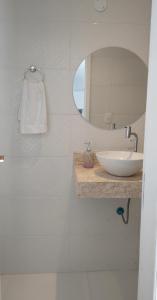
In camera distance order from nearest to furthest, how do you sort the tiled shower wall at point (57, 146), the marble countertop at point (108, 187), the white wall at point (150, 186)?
the white wall at point (150, 186) < the marble countertop at point (108, 187) < the tiled shower wall at point (57, 146)

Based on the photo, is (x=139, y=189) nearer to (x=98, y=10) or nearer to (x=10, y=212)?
(x=10, y=212)

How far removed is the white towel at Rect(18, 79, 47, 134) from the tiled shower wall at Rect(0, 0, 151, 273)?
7 cm

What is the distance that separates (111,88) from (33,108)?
0.64 meters

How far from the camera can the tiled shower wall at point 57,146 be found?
2246mm

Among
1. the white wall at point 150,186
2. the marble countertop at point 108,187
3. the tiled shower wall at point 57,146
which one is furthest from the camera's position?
the tiled shower wall at point 57,146

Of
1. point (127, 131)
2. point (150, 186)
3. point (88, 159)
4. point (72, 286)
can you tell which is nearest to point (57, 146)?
point (88, 159)

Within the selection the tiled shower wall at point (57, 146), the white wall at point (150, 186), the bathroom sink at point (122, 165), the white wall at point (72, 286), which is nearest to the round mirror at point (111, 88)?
the tiled shower wall at point (57, 146)

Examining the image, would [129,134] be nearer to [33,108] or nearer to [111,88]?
[111,88]

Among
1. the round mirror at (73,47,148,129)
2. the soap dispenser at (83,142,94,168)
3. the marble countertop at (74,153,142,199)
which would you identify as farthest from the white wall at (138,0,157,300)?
the round mirror at (73,47,148,129)

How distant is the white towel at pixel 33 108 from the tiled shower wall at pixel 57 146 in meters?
0.07

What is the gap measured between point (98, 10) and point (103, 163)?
3.86 ft

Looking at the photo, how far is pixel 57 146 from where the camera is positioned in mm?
2408

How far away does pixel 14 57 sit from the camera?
2.25 m

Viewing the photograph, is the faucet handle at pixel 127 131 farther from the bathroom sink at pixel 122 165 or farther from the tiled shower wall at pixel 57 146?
the bathroom sink at pixel 122 165
